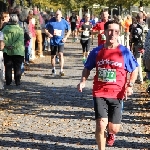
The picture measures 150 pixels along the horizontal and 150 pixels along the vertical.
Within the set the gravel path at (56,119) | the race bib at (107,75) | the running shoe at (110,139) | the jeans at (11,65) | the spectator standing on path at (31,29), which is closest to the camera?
the race bib at (107,75)

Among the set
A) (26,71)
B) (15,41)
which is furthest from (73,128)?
(26,71)

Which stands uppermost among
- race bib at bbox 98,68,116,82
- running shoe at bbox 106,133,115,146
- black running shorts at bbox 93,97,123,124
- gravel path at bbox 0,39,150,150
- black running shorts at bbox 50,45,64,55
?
race bib at bbox 98,68,116,82

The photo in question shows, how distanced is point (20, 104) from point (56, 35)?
4.67 m

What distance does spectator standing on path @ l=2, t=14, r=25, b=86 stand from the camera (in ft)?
43.9

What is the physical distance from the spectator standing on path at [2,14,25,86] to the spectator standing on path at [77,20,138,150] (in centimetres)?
662

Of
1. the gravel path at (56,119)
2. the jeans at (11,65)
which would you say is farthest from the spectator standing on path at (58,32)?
the jeans at (11,65)

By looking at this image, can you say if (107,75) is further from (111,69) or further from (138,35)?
(138,35)

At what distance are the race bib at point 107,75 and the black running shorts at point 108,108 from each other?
26cm

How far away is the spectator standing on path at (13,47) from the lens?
1338 cm

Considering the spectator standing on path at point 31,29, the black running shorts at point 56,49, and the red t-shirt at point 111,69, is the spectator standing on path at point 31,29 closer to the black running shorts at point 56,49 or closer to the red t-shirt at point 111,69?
the black running shorts at point 56,49

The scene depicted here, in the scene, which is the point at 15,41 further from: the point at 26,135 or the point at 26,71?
the point at 26,135

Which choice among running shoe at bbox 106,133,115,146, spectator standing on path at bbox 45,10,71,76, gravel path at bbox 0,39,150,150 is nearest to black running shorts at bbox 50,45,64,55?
spectator standing on path at bbox 45,10,71,76

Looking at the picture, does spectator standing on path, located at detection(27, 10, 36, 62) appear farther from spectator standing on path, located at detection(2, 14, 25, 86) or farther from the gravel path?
spectator standing on path, located at detection(2, 14, 25, 86)

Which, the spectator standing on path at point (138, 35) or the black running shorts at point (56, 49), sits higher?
the spectator standing on path at point (138, 35)
